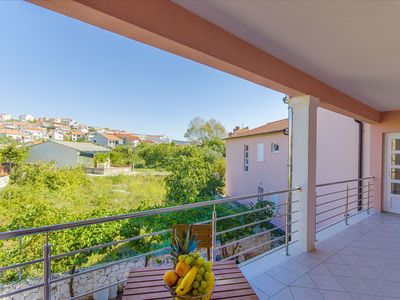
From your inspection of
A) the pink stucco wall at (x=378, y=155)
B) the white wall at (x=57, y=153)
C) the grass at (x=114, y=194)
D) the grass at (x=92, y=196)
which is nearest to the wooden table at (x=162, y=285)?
the pink stucco wall at (x=378, y=155)

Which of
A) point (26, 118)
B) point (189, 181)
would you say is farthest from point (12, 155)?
point (189, 181)

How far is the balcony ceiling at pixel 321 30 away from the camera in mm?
1549

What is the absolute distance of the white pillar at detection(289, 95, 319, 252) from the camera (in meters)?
3.03

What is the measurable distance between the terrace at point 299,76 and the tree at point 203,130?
859 inches

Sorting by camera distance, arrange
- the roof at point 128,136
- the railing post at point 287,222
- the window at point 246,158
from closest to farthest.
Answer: the railing post at point 287,222, the window at point 246,158, the roof at point 128,136

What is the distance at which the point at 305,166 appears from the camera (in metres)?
3.04

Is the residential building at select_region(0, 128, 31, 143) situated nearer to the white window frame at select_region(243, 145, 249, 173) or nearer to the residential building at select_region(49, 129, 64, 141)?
the residential building at select_region(49, 129, 64, 141)

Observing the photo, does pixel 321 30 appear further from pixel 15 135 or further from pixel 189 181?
pixel 15 135

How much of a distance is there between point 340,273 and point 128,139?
23.0m

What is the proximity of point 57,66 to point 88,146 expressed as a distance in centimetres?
723

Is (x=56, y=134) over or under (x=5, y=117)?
under

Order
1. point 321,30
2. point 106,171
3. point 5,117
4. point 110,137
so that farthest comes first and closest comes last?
point 110,137, point 106,171, point 5,117, point 321,30

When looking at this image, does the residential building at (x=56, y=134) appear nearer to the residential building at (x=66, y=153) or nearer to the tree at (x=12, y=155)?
the residential building at (x=66, y=153)

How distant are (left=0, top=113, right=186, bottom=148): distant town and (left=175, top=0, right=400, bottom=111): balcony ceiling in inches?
678
